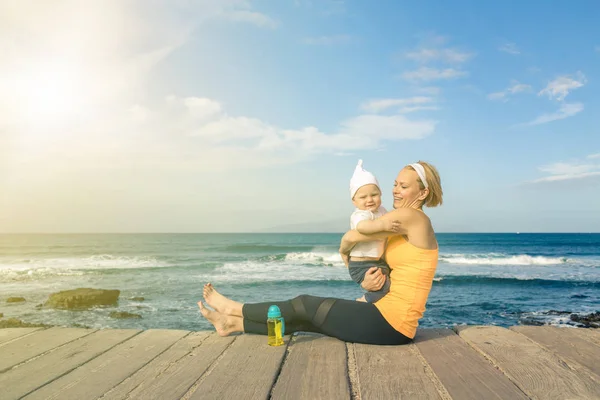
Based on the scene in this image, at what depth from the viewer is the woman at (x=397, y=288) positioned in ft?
10.7

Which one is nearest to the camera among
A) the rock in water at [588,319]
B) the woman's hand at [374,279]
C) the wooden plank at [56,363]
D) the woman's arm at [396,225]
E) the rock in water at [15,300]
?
the wooden plank at [56,363]

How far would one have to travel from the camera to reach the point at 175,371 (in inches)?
112

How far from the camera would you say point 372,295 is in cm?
345

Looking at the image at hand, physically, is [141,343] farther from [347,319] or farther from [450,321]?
[450,321]

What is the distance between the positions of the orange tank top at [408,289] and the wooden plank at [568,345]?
40.0 inches

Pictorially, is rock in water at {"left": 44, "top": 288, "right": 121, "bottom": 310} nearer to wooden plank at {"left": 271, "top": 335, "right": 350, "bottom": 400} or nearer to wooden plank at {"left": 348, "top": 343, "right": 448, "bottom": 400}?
wooden plank at {"left": 271, "top": 335, "right": 350, "bottom": 400}

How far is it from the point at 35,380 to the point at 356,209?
2.40 meters

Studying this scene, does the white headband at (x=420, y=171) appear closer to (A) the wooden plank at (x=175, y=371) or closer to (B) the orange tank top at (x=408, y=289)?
(B) the orange tank top at (x=408, y=289)

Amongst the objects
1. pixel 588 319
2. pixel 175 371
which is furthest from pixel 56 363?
pixel 588 319

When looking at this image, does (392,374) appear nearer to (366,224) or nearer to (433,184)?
(366,224)

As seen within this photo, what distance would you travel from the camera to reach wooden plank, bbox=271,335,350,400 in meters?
2.46

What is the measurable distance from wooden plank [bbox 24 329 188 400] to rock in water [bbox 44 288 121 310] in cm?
919

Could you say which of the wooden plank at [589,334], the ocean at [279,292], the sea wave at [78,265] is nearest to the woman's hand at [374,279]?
the wooden plank at [589,334]

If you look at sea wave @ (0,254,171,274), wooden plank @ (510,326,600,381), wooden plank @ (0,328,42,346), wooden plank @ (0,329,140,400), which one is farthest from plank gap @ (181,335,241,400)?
sea wave @ (0,254,171,274)
